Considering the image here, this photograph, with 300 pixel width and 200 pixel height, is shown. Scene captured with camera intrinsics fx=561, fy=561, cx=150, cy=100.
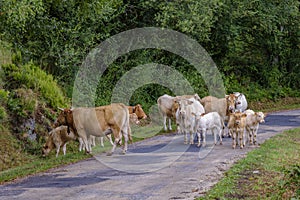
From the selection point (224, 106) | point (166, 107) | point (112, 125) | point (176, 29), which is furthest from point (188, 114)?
point (176, 29)

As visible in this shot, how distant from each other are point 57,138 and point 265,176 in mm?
7481

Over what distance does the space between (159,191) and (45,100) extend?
9498mm

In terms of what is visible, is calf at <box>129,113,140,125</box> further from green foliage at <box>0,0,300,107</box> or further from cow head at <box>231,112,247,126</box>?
cow head at <box>231,112,247,126</box>

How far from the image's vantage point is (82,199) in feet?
37.3

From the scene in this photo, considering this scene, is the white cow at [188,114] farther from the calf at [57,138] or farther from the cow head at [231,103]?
the calf at [57,138]

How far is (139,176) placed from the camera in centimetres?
1387

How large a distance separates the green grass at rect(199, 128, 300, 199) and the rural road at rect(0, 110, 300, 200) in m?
0.42

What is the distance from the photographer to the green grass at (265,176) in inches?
432

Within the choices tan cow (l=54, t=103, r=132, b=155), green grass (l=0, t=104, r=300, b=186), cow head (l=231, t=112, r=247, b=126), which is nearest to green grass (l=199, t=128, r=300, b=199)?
green grass (l=0, t=104, r=300, b=186)

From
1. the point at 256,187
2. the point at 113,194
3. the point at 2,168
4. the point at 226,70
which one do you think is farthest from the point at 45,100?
the point at 226,70

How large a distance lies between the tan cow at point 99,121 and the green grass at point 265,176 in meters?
4.09

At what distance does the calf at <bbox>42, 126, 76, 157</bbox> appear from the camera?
1809 centimetres

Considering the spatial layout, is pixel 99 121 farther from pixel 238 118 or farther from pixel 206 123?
pixel 238 118

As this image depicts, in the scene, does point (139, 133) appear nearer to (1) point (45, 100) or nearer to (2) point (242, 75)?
(1) point (45, 100)
